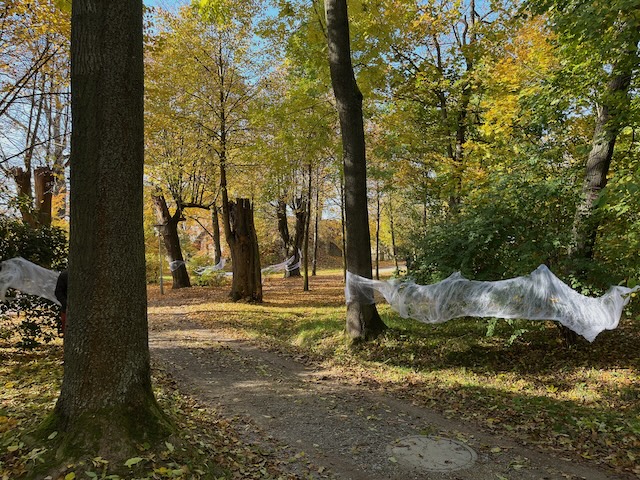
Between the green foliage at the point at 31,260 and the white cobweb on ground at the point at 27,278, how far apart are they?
23 cm

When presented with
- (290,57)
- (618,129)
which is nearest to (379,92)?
(290,57)

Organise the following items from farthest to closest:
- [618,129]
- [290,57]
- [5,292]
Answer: [290,57], [618,129], [5,292]

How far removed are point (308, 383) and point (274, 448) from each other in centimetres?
227

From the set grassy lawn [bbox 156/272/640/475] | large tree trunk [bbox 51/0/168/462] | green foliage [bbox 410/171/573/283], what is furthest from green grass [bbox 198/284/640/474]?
large tree trunk [bbox 51/0/168/462]

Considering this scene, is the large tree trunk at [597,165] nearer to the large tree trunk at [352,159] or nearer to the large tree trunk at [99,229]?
the large tree trunk at [352,159]

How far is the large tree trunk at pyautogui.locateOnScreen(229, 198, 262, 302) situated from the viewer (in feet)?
48.4

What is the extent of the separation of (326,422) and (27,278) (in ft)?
16.3

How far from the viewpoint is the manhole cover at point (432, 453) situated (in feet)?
13.1

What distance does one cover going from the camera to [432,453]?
13.9 feet

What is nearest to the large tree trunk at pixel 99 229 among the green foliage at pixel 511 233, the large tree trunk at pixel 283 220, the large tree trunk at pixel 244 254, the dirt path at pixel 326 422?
the dirt path at pixel 326 422

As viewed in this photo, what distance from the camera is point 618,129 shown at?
700cm

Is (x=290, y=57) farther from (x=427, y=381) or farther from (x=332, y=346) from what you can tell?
(x=427, y=381)

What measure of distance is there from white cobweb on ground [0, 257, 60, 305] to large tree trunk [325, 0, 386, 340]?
4985 millimetres

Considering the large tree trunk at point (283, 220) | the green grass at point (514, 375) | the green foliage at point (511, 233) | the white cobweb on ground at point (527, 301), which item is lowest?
the green grass at point (514, 375)
